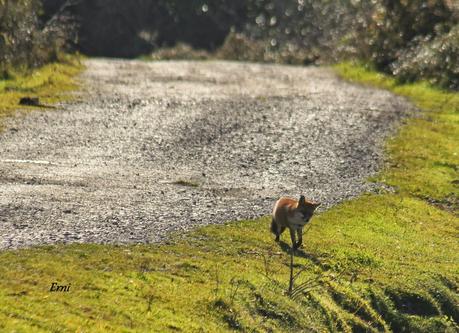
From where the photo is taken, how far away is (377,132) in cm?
2628

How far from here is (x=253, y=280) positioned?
40.1 ft

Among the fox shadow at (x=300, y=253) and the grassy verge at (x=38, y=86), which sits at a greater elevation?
the fox shadow at (x=300, y=253)

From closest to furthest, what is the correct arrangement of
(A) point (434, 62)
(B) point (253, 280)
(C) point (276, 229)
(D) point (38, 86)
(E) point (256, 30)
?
(B) point (253, 280)
(C) point (276, 229)
(D) point (38, 86)
(A) point (434, 62)
(E) point (256, 30)

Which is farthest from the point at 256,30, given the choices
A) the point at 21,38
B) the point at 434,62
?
the point at 21,38

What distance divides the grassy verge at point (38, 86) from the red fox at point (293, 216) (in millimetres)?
12865

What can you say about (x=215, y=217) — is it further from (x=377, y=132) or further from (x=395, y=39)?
(x=395, y=39)

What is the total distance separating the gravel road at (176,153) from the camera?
1503 centimetres

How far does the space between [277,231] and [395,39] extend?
27180mm

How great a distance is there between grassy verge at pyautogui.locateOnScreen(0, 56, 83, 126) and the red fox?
12865 mm

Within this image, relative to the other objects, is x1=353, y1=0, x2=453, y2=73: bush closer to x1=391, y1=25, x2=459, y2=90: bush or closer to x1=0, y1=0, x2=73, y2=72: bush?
x1=391, y1=25, x2=459, y2=90: bush

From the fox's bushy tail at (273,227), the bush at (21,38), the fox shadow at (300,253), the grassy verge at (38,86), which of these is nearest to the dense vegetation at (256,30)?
the bush at (21,38)

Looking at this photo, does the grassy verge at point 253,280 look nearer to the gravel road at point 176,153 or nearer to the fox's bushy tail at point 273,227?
the fox's bushy tail at point 273,227

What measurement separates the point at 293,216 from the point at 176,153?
8.82m

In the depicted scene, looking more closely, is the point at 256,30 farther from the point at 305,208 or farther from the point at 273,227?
the point at 305,208
